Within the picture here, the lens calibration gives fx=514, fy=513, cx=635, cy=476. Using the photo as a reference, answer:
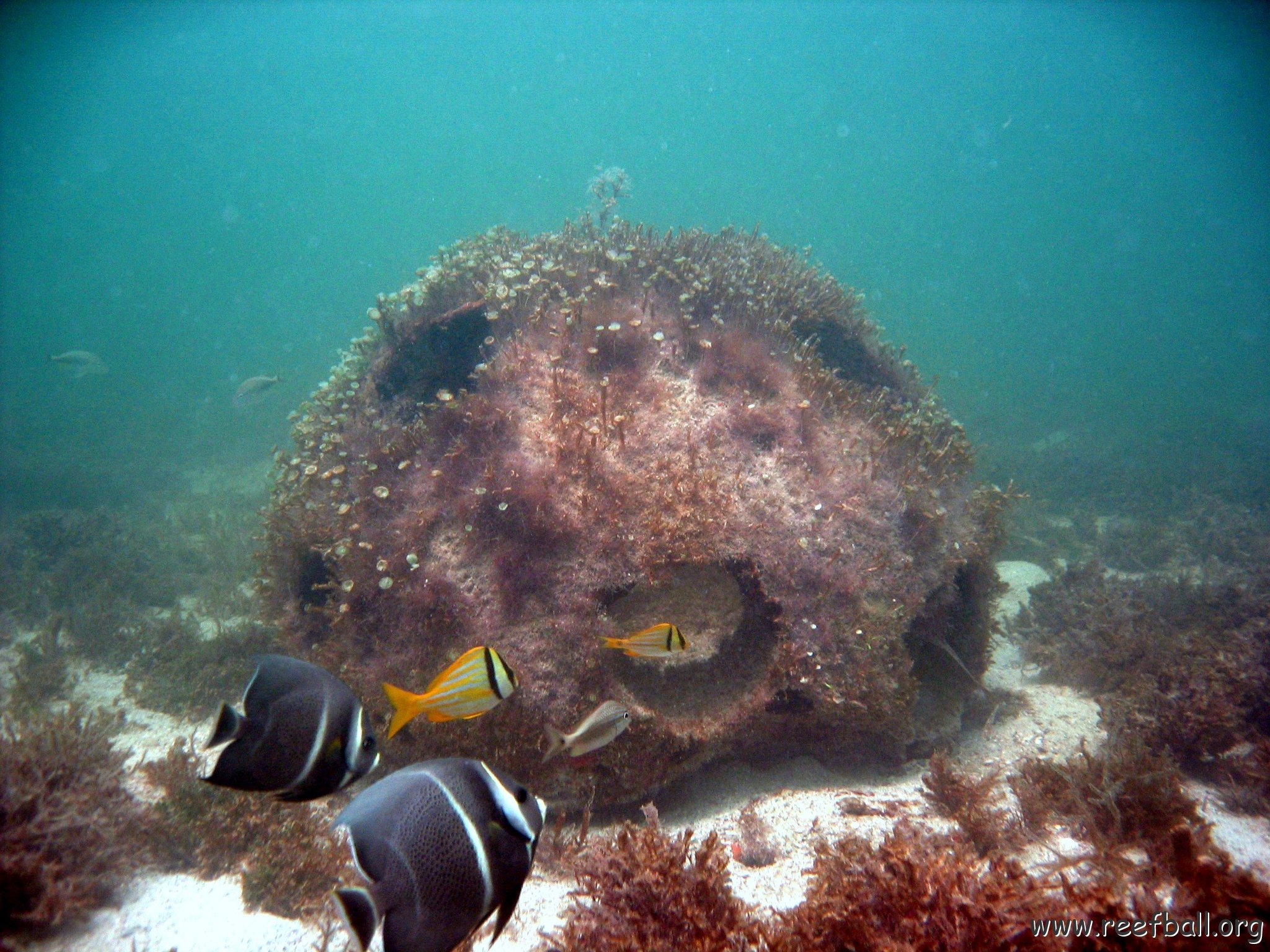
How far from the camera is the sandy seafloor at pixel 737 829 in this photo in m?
3.85

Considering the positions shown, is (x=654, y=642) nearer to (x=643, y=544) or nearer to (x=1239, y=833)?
(x=643, y=544)

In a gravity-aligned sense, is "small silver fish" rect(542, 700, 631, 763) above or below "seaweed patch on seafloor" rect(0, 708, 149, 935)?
above

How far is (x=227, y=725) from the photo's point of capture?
2.05m

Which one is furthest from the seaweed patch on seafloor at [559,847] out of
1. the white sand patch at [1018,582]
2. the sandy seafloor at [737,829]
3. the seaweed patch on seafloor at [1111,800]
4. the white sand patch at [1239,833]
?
the white sand patch at [1018,582]

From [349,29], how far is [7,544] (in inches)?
5909

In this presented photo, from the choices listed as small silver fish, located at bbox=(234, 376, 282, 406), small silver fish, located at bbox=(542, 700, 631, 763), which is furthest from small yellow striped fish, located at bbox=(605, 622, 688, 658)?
small silver fish, located at bbox=(234, 376, 282, 406)

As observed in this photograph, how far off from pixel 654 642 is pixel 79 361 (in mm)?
23118

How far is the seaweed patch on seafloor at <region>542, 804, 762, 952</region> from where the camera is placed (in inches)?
124

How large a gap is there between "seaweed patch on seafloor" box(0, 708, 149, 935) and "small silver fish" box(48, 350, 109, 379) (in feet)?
58.1

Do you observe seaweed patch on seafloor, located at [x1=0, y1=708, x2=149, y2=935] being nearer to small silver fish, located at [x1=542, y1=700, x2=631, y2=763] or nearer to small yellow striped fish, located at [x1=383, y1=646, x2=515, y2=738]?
small yellow striped fish, located at [x1=383, y1=646, x2=515, y2=738]

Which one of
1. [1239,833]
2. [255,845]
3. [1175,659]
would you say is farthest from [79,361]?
[1175,659]

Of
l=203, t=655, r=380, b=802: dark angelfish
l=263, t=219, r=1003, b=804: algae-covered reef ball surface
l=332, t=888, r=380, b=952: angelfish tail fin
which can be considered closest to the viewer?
l=332, t=888, r=380, b=952: angelfish tail fin

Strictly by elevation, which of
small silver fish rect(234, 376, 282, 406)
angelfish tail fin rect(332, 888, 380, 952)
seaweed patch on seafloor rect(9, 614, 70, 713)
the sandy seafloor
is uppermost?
angelfish tail fin rect(332, 888, 380, 952)

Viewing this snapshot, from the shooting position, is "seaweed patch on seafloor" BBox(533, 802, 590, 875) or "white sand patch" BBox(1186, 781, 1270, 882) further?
"seaweed patch on seafloor" BBox(533, 802, 590, 875)
